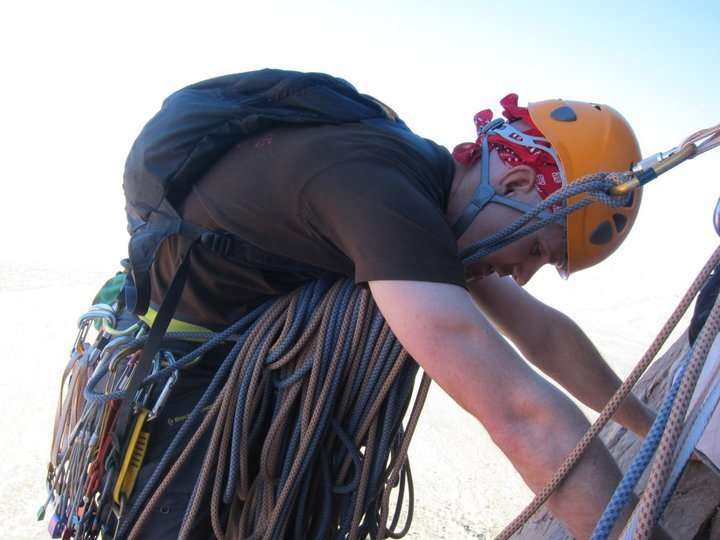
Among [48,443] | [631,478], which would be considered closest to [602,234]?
[631,478]

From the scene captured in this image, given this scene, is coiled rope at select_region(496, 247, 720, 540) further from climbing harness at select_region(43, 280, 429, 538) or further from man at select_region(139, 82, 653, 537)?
climbing harness at select_region(43, 280, 429, 538)

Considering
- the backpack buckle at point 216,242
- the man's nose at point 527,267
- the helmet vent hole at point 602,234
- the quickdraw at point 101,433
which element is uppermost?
the helmet vent hole at point 602,234

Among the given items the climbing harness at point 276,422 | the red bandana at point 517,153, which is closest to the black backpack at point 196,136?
the climbing harness at point 276,422

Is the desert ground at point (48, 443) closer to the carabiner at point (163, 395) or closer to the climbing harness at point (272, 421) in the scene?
the climbing harness at point (272, 421)

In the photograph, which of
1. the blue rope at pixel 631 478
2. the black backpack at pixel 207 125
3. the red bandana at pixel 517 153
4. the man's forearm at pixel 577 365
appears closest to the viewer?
the blue rope at pixel 631 478

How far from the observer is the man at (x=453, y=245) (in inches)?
44.4

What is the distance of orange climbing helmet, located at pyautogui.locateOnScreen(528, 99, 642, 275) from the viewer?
1.61 metres

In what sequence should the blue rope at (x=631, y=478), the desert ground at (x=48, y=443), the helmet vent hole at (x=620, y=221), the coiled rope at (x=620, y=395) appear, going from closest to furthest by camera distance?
1. the blue rope at (x=631, y=478)
2. the coiled rope at (x=620, y=395)
3. the helmet vent hole at (x=620, y=221)
4. the desert ground at (x=48, y=443)

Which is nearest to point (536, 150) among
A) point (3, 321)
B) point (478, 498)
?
point (478, 498)

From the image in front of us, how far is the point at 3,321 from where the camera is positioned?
17.8 ft

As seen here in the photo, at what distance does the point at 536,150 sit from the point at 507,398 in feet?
2.60

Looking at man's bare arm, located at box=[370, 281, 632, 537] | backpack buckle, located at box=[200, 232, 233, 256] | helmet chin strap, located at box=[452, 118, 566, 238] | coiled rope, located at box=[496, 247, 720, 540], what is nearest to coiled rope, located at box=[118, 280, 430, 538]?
backpack buckle, located at box=[200, 232, 233, 256]

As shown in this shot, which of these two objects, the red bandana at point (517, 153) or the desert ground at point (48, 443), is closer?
the red bandana at point (517, 153)

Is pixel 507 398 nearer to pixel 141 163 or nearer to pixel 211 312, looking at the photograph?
pixel 211 312
